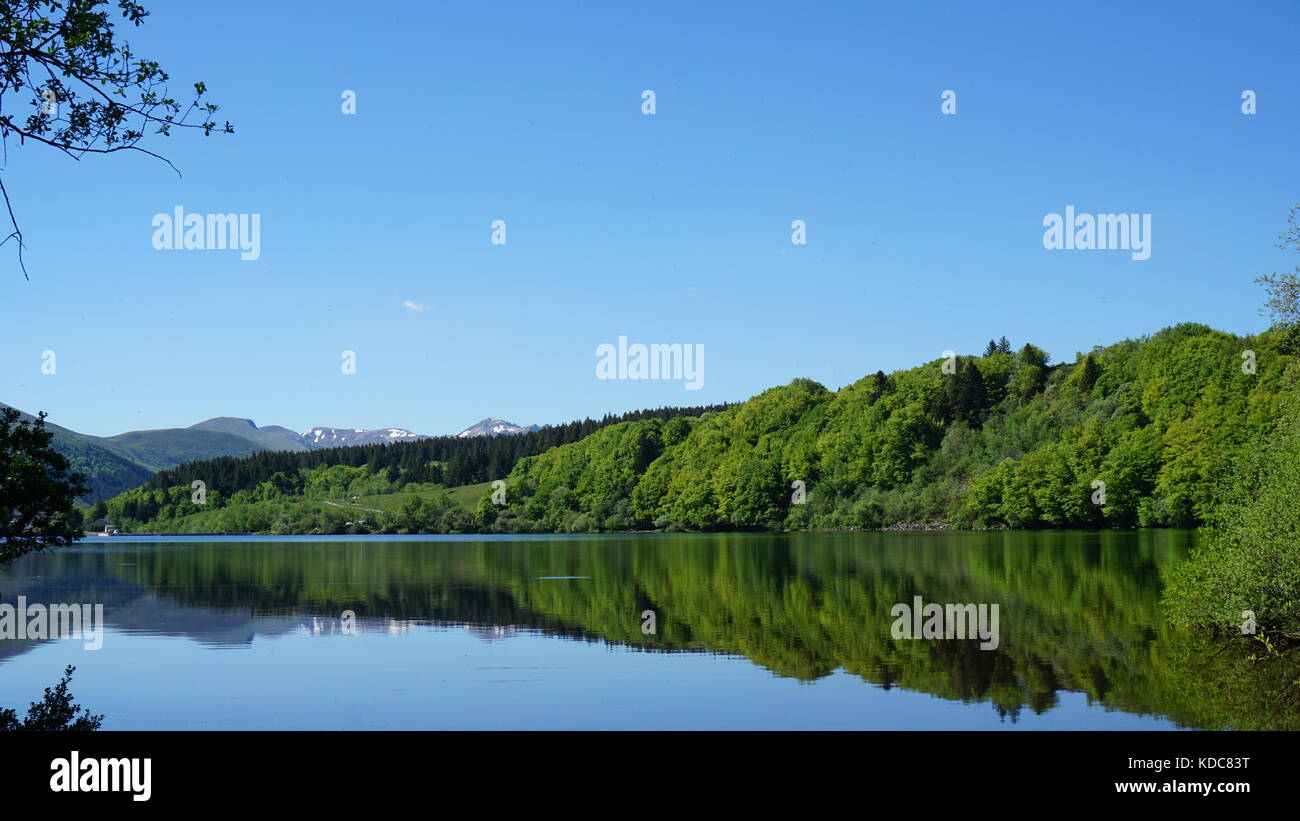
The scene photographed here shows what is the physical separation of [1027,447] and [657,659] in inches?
5591

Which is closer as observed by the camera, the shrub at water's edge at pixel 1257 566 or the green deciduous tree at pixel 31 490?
the green deciduous tree at pixel 31 490

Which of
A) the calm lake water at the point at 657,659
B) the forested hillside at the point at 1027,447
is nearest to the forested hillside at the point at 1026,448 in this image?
the forested hillside at the point at 1027,447

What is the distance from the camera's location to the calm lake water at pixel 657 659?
22.9 meters

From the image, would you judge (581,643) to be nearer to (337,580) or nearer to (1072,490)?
(337,580)

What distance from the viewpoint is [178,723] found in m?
23.1

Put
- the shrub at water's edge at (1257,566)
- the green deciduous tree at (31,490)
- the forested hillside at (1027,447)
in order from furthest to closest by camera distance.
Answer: the forested hillside at (1027,447) → the shrub at water's edge at (1257,566) → the green deciduous tree at (31,490)

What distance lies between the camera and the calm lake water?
22.9 m

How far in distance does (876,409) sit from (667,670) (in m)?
164

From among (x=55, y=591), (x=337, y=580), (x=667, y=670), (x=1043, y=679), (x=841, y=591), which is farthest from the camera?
(x=337, y=580)

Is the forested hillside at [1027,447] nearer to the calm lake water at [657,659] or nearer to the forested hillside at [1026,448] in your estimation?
the forested hillside at [1026,448]

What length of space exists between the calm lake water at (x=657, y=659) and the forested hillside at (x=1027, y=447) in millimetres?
72082

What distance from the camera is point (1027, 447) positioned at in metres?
162

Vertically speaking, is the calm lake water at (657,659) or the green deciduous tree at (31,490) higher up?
the green deciduous tree at (31,490)

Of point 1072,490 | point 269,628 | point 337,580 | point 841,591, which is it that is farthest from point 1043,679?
point 1072,490
